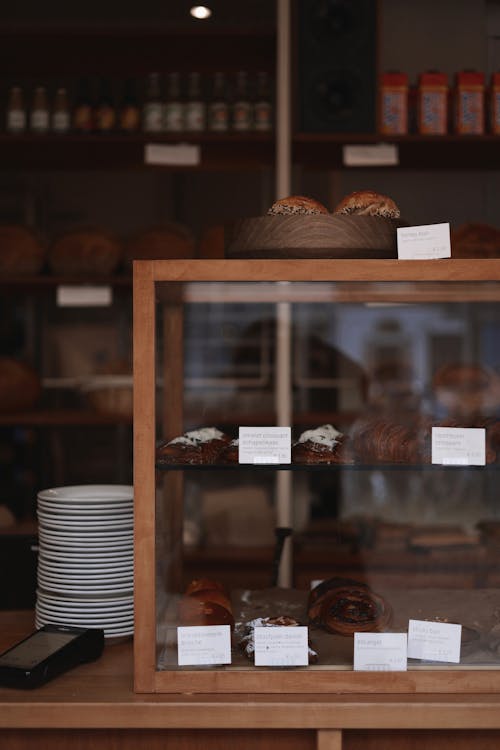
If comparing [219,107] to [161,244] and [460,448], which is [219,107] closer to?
[161,244]

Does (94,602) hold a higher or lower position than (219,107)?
lower

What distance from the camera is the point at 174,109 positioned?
2.94 meters

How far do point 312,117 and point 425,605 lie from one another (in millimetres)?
1896

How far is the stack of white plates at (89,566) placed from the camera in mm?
1373

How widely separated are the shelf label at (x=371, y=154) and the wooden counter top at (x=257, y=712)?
6.80ft

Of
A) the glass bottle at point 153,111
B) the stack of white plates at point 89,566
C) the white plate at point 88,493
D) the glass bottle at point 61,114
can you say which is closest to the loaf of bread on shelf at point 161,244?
the glass bottle at point 153,111

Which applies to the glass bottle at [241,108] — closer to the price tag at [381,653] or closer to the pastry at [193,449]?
the pastry at [193,449]

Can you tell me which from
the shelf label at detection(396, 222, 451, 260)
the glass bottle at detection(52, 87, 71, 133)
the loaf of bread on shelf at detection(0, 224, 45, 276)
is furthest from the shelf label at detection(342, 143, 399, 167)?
the shelf label at detection(396, 222, 451, 260)

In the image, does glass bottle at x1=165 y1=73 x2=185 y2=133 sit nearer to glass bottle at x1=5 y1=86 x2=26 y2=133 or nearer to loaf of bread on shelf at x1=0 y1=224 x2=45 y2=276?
glass bottle at x1=5 y1=86 x2=26 y2=133

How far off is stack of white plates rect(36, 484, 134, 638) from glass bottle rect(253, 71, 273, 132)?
1898mm

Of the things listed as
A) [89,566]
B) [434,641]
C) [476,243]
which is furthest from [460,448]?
[476,243]

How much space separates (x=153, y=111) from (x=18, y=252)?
69cm

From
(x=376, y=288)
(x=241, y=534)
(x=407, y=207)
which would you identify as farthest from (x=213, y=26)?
(x=376, y=288)

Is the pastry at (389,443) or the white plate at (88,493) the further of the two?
the white plate at (88,493)
